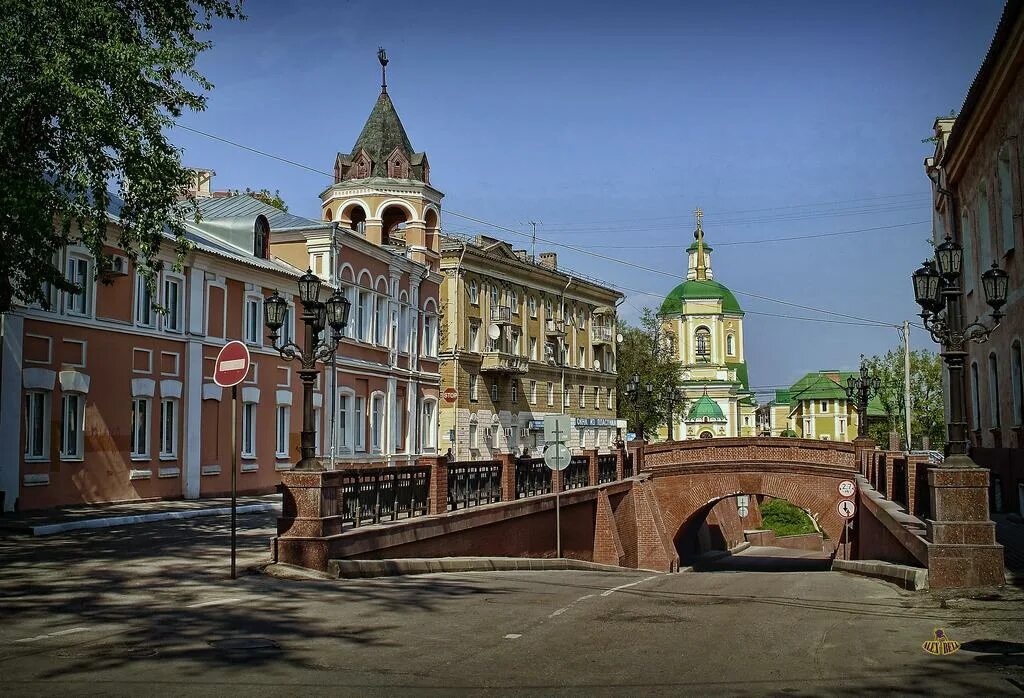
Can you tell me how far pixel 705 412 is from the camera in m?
110

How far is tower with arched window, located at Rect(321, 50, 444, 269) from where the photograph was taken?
42.5m

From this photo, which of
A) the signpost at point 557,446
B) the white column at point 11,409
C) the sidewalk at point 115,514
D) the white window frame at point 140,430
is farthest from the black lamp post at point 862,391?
the white column at point 11,409

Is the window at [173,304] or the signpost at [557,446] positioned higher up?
the window at [173,304]

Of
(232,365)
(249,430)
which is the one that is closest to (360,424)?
(249,430)

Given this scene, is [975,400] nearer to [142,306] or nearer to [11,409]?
[142,306]

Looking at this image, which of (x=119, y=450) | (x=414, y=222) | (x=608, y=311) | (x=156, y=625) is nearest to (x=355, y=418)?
(x=414, y=222)

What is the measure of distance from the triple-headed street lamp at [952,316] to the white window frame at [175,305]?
1862 cm

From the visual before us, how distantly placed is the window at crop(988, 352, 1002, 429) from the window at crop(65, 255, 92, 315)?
20341mm

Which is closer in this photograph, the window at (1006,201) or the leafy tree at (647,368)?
the window at (1006,201)

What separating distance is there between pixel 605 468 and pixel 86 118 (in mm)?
22611

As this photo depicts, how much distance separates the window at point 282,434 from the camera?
32.5 m

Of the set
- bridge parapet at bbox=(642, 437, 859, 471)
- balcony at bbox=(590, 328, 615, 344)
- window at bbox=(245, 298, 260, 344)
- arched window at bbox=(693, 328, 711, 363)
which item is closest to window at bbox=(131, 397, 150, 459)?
window at bbox=(245, 298, 260, 344)

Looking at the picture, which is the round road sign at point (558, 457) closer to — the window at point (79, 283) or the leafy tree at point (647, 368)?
the window at point (79, 283)

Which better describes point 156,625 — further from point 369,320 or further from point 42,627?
point 369,320
